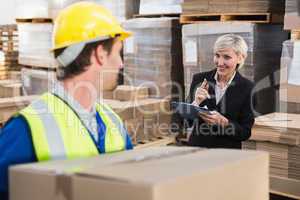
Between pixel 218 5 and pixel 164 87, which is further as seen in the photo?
pixel 164 87

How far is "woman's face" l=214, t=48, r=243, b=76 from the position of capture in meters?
4.80

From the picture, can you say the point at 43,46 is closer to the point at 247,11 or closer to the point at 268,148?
the point at 247,11

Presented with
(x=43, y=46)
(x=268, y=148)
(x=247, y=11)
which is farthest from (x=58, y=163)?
(x=43, y=46)

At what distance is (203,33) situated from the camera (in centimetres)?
538

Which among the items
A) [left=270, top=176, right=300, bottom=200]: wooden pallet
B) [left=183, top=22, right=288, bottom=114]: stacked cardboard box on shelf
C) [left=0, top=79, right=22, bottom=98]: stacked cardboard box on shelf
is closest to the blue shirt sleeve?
[left=270, top=176, right=300, bottom=200]: wooden pallet

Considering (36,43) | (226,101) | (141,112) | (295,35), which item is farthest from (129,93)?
(36,43)

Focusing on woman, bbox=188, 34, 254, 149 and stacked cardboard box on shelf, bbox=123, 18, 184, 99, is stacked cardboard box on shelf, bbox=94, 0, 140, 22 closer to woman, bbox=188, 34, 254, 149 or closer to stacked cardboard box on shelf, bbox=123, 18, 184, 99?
stacked cardboard box on shelf, bbox=123, 18, 184, 99

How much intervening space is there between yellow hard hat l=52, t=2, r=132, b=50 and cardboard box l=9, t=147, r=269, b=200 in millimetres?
490

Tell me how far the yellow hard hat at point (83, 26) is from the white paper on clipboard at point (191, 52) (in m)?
3.39

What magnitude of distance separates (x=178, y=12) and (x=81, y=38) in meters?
3.99

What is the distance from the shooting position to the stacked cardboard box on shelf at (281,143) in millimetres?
4445

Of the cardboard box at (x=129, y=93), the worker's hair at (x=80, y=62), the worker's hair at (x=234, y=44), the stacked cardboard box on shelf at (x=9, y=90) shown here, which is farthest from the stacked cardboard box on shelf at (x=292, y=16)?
the stacked cardboard box on shelf at (x=9, y=90)

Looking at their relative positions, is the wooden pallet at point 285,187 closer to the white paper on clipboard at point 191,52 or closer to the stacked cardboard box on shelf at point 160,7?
the white paper on clipboard at point 191,52

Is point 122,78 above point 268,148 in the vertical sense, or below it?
above
